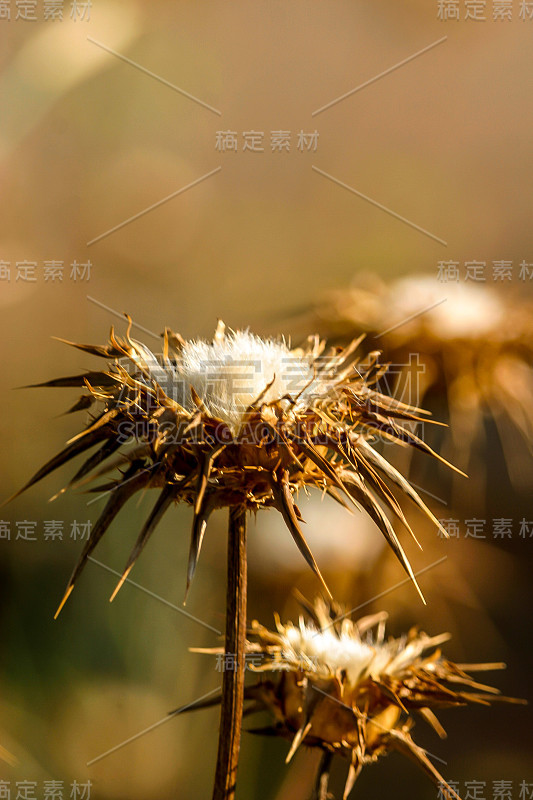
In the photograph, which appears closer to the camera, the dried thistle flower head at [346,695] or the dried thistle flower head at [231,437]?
the dried thistle flower head at [231,437]

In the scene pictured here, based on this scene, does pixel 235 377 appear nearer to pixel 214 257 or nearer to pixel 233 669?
pixel 233 669

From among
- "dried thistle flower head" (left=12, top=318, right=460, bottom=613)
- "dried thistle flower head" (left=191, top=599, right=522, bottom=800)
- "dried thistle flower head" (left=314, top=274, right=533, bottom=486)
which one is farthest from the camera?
"dried thistle flower head" (left=314, top=274, right=533, bottom=486)

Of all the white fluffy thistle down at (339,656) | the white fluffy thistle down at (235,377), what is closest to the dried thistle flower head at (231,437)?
the white fluffy thistle down at (235,377)

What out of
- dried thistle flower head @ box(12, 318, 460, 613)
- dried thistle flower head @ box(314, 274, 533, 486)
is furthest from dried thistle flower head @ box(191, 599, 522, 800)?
dried thistle flower head @ box(314, 274, 533, 486)

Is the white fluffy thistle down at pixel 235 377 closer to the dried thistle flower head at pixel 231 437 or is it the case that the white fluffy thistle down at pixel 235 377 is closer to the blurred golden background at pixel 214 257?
the dried thistle flower head at pixel 231 437

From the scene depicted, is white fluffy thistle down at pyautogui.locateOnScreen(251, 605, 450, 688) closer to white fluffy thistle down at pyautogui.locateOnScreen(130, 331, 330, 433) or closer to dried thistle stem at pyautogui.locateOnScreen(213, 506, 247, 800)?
dried thistle stem at pyautogui.locateOnScreen(213, 506, 247, 800)

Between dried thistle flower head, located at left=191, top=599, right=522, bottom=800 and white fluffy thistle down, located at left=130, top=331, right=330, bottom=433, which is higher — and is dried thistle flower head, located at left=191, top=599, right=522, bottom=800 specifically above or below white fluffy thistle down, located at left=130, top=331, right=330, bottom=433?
below

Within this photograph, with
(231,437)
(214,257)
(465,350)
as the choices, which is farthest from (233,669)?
(214,257)
